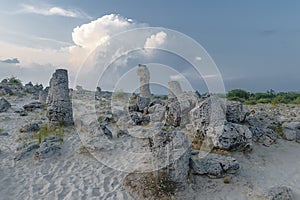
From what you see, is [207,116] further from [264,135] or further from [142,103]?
[142,103]

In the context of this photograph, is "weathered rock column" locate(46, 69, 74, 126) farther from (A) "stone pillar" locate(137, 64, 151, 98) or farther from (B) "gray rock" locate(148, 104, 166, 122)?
(A) "stone pillar" locate(137, 64, 151, 98)

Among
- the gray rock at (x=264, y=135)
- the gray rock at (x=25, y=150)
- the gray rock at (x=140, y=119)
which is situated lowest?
the gray rock at (x=25, y=150)

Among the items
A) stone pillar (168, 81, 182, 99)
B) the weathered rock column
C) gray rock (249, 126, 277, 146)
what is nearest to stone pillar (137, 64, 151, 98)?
stone pillar (168, 81, 182, 99)

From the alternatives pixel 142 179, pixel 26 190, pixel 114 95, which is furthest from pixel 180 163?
pixel 114 95

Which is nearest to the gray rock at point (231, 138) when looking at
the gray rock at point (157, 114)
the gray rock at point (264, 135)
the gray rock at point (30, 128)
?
the gray rock at point (264, 135)

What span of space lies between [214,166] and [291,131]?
622 cm

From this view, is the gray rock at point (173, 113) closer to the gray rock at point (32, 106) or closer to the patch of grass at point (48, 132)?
the patch of grass at point (48, 132)

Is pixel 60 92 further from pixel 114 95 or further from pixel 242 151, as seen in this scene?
pixel 114 95

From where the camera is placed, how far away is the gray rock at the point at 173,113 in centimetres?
1469

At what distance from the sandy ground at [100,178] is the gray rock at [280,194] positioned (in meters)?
0.33

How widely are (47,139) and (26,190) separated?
13.4 feet

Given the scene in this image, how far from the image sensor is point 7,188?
8.62 meters

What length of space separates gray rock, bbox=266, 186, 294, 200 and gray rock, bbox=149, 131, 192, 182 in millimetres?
2548

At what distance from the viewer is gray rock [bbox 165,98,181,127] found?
14.7m
